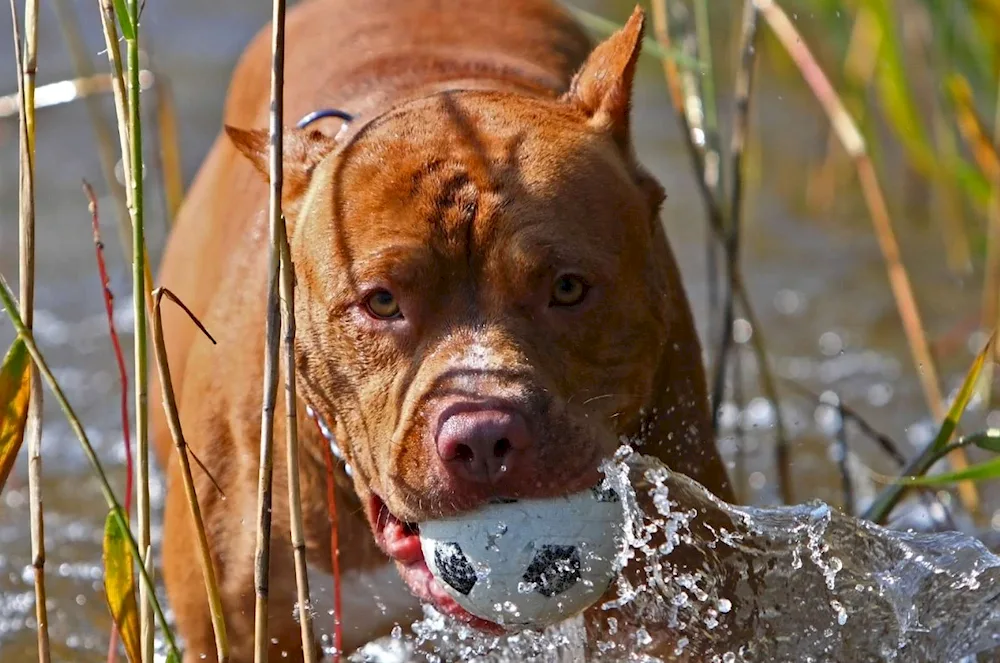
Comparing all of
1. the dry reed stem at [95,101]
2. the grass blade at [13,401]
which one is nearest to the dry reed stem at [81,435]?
the grass blade at [13,401]

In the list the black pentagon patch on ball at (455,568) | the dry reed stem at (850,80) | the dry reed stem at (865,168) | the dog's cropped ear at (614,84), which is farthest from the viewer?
the dry reed stem at (850,80)

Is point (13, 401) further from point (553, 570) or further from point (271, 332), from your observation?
point (553, 570)

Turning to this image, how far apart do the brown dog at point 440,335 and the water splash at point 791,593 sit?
9.6 inches

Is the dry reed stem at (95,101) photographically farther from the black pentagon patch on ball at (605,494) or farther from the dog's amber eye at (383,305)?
the black pentagon patch on ball at (605,494)

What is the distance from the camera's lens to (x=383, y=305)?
10.2ft

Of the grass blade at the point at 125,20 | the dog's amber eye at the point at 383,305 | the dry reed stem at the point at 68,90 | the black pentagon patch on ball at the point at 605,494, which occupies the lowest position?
the black pentagon patch on ball at the point at 605,494

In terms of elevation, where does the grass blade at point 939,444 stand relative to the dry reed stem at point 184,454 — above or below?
below

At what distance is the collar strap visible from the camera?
3318 mm

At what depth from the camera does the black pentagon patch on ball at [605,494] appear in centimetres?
292

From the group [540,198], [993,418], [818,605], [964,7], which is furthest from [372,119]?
[993,418]

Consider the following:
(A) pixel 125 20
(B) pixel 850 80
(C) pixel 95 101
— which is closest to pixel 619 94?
(A) pixel 125 20

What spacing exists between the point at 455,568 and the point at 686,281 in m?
4.28

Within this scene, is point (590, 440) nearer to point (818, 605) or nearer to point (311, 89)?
point (818, 605)

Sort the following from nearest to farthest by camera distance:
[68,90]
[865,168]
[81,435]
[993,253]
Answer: [81,435]
[865,168]
[68,90]
[993,253]
